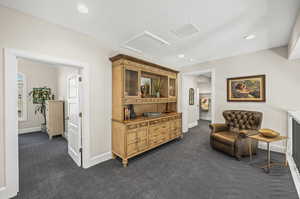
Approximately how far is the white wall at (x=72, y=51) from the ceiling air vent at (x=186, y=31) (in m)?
1.66

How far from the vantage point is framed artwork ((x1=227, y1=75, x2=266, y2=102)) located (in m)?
3.22

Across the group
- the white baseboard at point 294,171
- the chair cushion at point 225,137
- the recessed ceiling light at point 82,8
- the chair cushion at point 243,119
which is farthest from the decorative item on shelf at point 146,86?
the white baseboard at point 294,171

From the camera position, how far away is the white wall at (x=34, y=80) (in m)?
4.71

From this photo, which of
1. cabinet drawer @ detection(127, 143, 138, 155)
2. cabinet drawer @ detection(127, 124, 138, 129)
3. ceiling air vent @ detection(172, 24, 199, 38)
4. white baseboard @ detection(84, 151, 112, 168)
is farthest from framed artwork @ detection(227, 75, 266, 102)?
white baseboard @ detection(84, 151, 112, 168)

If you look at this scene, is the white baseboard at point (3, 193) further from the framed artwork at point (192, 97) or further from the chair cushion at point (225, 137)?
the framed artwork at point (192, 97)

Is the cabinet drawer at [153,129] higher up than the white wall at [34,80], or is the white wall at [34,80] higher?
the white wall at [34,80]

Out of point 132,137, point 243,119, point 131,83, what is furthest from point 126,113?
point 243,119

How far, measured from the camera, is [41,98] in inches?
187

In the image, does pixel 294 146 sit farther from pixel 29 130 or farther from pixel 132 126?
pixel 29 130

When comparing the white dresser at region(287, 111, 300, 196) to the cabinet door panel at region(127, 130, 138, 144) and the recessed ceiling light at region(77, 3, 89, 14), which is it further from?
the recessed ceiling light at region(77, 3, 89, 14)

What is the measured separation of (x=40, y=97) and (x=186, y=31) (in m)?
5.88

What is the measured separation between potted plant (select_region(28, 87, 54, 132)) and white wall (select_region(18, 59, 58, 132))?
0.44 ft

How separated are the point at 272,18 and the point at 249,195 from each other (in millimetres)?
2816

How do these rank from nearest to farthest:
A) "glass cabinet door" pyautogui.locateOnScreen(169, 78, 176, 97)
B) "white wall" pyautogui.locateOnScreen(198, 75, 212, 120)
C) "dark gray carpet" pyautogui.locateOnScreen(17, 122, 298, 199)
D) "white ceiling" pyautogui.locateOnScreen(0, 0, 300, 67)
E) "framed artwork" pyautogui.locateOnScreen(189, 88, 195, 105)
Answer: "white ceiling" pyautogui.locateOnScreen(0, 0, 300, 67) → "dark gray carpet" pyautogui.locateOnScreen(17, 122, 298, 199) → "glass cabinet door" pyautogui.locateOnScreen(169, 78, 176, 97) → "framed artwork" pyautogui.locateOnScreen(189, 88, 195, 105) → "white wall" pyautogui.locateOnScreen(198, 75, 212, 120)
